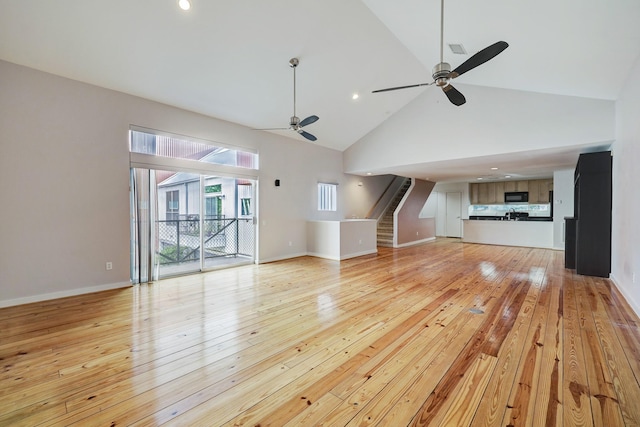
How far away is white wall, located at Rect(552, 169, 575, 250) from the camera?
7996 millimetres

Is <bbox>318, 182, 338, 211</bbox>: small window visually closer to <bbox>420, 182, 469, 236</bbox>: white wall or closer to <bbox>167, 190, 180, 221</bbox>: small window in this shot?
<bbox>167, 190, 180, 221</bbox>: small window

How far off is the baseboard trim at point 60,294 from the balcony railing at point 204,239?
79cm

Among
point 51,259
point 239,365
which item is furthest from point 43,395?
point 51,259

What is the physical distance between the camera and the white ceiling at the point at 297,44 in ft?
9.98

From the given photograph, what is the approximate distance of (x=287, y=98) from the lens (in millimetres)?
5391

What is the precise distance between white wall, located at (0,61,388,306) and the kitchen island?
9.56 m

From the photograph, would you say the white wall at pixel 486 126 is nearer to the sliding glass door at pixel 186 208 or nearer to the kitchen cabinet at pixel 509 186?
the sliding glass door at pixel 186 208

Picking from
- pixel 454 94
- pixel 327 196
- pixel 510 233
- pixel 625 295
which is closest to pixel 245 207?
pixel 327 196

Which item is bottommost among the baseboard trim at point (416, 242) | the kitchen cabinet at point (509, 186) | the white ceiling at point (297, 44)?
the baseboard trim at point (416, 242)

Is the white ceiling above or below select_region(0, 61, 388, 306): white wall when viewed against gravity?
above

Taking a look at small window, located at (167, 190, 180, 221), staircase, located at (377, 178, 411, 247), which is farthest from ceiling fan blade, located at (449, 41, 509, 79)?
staircase, located at (377, 178, 411, 247)

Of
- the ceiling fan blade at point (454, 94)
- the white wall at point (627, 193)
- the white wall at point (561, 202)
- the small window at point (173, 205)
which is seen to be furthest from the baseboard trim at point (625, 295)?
the small window at point (173, 205)

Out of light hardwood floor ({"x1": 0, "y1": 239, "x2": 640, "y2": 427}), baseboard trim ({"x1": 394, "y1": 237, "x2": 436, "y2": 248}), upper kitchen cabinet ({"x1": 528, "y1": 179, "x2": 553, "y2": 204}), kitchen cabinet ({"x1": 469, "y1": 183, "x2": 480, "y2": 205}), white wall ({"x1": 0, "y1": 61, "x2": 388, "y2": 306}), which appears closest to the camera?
light hardwood floor ({"x1": 0, "y1": 239, "x2": 640, "y2": 427})

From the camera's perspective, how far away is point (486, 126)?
18.5 feet
